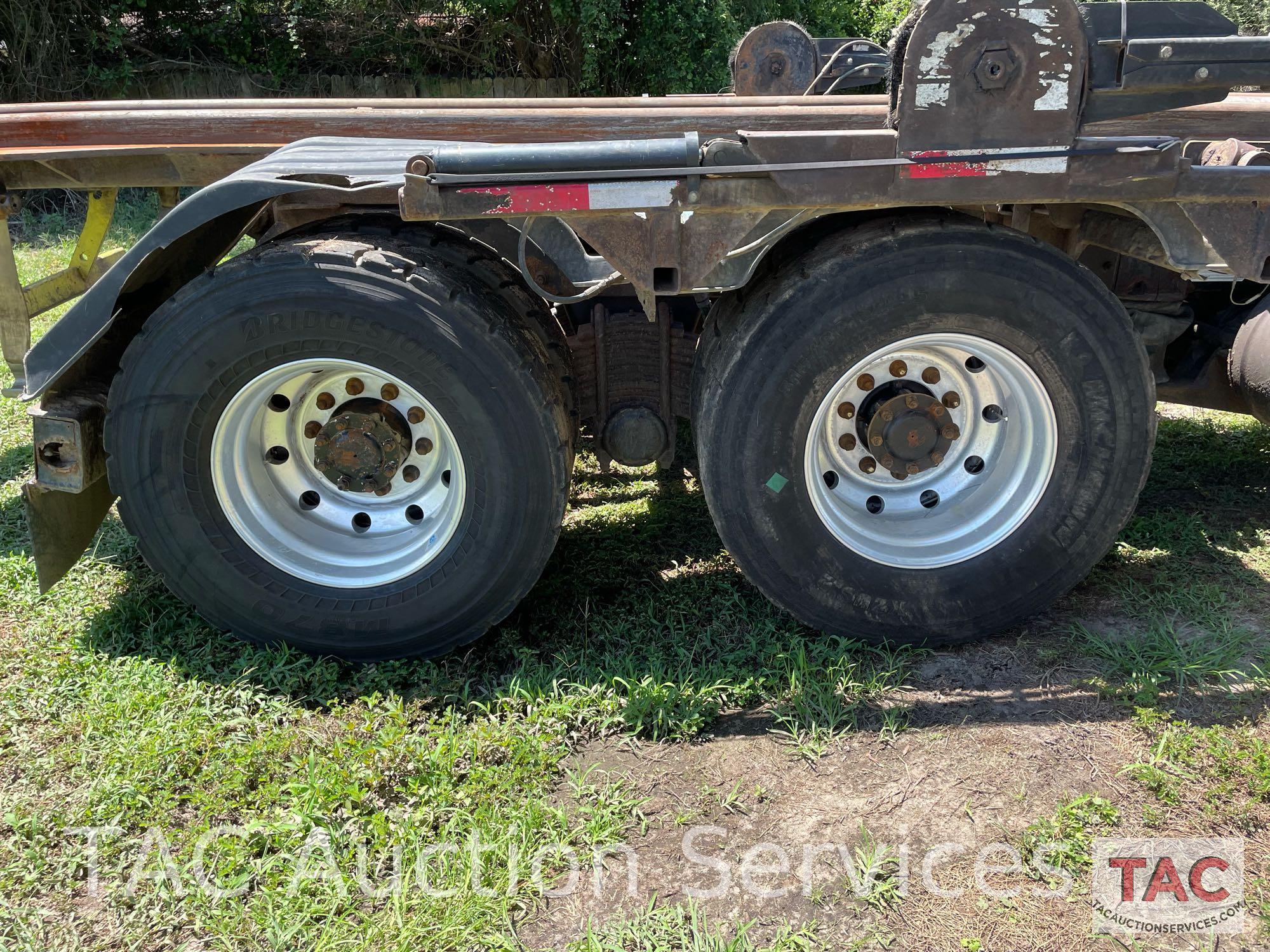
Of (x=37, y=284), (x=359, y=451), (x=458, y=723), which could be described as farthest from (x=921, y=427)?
(x=37, y=284)

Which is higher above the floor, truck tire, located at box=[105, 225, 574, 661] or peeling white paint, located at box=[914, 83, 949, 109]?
peeling white paint, located at box=[914, 83, 949, 109]

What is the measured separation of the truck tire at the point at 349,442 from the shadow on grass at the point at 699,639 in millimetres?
153

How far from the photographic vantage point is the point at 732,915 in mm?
2186

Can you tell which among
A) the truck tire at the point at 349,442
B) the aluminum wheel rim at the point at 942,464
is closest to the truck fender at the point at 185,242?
the truck tire at the point at 349,442

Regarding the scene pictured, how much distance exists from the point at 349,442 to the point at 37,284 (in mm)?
2706

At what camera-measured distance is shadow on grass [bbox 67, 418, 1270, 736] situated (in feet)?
9.66

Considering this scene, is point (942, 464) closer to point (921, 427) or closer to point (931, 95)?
point (921, 427)

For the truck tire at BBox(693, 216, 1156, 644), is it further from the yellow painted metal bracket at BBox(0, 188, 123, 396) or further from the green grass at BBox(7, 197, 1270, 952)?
the yellow painted metal bracket at BBox(0, 188, 123, 396)

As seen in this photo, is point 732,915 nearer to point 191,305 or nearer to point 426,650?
point 426,650

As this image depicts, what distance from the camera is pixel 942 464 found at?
3.24 metres

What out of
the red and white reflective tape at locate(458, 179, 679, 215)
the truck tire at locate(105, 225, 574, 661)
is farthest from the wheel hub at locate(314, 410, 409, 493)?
the red and white reflective tape at locate(458, 179, 679, 215)

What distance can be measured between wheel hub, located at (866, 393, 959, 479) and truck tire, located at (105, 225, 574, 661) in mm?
1057

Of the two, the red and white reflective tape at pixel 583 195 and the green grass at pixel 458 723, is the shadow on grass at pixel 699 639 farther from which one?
the red and white reflective tape at pixel 583 195

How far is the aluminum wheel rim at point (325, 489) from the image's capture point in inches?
119
